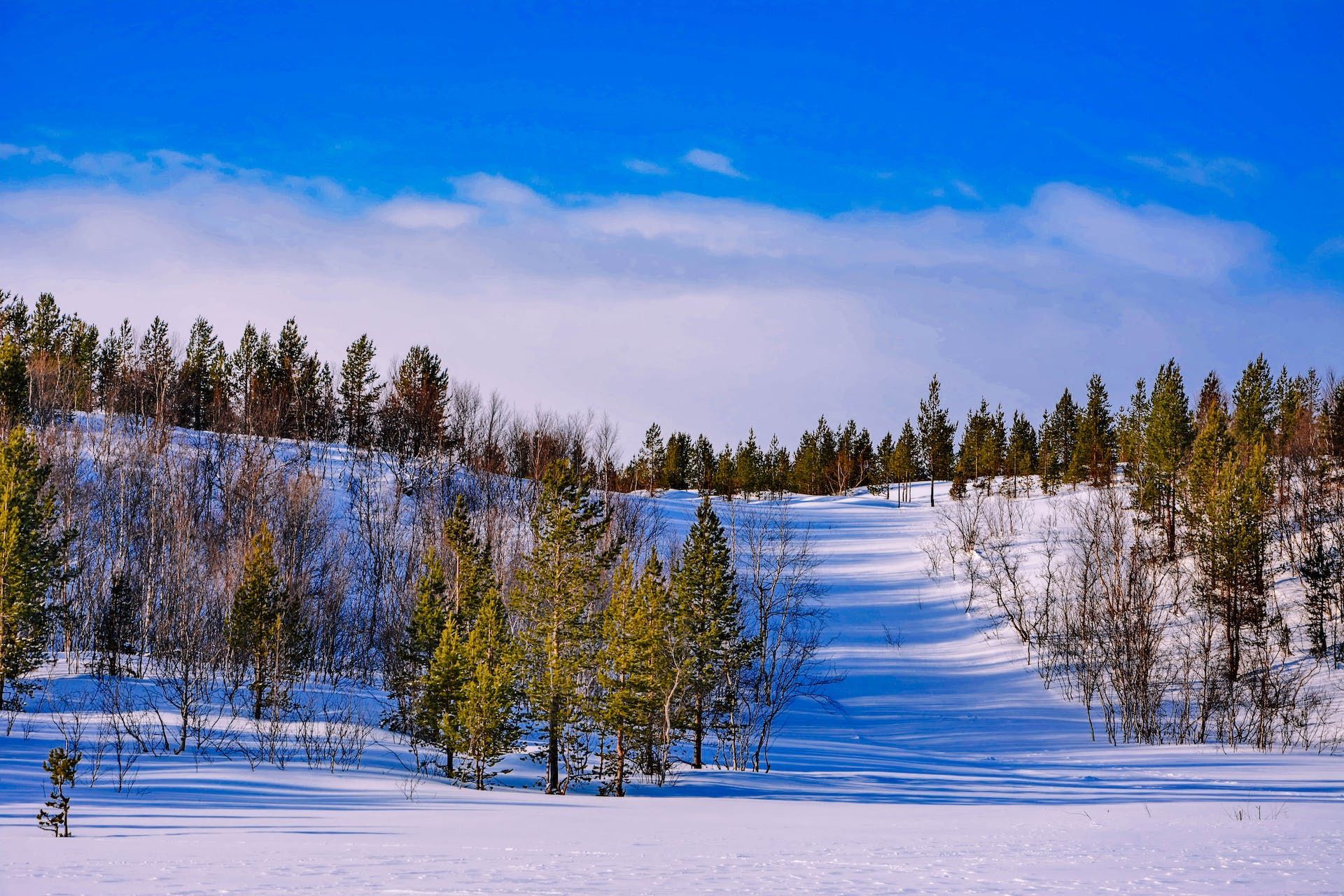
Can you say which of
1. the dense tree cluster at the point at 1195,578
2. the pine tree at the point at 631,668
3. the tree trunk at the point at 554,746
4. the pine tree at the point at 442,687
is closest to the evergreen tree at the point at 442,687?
the pine tree at the point at 442,687

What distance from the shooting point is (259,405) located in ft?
238

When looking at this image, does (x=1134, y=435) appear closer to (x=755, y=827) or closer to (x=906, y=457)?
(x=906, y=457)

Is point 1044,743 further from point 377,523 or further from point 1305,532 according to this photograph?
point 377,523

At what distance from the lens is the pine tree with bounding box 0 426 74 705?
28375 millimetres

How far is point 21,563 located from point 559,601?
59.5 ft

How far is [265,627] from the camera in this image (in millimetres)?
34656

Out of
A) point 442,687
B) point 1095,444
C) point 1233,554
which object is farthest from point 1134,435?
point 442,687

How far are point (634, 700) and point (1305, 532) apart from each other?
4925 cm

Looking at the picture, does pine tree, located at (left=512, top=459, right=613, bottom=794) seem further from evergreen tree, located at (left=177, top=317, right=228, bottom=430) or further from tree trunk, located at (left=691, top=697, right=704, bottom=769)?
evergreen tree, located at (left=177, top=317, right=228, bottom=430)

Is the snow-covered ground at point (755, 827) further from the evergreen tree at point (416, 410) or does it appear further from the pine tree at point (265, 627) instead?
the evergreen tree at point (416, 410)

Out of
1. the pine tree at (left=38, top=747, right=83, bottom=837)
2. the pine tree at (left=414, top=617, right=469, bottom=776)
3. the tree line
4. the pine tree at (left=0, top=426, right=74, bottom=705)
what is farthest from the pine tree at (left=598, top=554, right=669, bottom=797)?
the pine tree at (left=0, top=426, right=74, bottom=705)

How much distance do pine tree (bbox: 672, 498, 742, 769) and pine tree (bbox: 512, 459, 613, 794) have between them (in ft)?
14.3

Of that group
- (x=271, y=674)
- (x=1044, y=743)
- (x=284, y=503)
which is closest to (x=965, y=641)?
(x=1044, y=743)

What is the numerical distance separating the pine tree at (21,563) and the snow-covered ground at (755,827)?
12.0 ft
